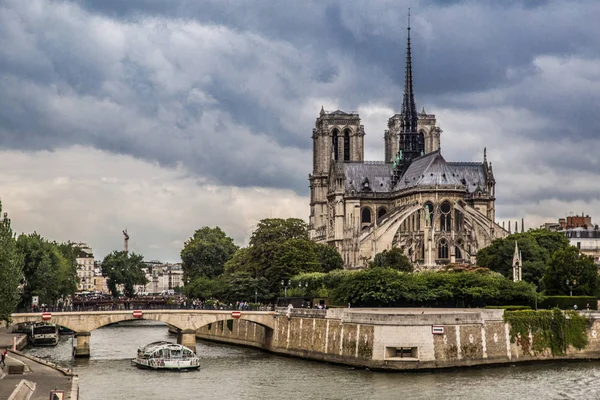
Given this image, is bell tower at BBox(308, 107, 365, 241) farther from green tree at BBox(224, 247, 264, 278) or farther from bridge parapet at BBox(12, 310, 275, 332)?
bridge parapet at BBox(12, 310, 275, 332)

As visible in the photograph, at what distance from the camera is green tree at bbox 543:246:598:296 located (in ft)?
301

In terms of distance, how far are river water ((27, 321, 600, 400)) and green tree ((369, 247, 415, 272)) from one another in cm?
3888

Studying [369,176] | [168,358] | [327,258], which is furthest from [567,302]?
[369,176]

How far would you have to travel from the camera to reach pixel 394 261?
118625mm

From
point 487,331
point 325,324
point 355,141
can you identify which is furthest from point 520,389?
point 355,141

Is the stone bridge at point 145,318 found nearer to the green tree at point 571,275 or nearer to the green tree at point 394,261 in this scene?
the green tree at point 571,275

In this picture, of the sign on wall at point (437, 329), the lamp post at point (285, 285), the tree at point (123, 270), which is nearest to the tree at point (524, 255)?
the lamp post at point (285, 285)

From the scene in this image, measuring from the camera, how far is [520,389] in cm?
6150

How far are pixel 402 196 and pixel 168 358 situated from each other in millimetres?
73526

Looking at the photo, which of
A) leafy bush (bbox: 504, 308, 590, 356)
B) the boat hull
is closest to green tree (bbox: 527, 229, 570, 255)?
leafy bush (bbox: 504, 308, 590, 356)

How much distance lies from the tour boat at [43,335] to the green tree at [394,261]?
37.2 metres

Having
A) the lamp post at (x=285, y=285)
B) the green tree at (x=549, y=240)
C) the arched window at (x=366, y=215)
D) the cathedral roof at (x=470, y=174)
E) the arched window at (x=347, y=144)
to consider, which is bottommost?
the lamp post at (x=285, y=285)

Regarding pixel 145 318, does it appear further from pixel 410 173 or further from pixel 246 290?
pixel 410 173

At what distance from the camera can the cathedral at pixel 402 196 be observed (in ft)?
431
